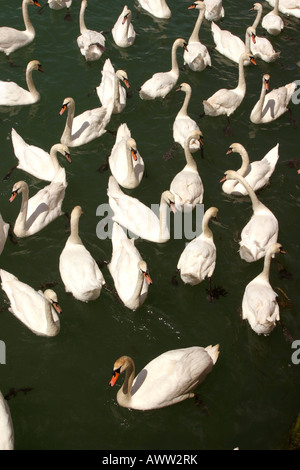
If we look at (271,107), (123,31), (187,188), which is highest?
(123,31)

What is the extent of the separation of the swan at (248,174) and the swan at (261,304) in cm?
244

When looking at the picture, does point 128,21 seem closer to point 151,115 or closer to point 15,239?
point 151,115

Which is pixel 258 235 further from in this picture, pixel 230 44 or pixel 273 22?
pixel 273 22

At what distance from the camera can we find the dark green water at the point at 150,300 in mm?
8938

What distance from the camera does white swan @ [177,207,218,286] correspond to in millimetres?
10516

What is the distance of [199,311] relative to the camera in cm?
1048

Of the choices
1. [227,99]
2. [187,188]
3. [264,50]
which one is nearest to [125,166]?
[187,188]

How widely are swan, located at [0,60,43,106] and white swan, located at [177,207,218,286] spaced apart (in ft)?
19.7

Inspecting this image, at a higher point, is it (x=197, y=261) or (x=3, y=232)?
(x=197, y=261)

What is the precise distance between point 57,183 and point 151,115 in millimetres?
3947

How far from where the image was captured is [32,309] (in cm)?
984

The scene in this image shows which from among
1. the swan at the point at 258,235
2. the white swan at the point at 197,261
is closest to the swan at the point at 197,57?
the swan at the point at 258,235

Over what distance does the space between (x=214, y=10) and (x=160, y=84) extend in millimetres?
4460

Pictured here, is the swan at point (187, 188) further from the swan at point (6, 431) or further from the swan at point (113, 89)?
the swan at point (6, 431)
